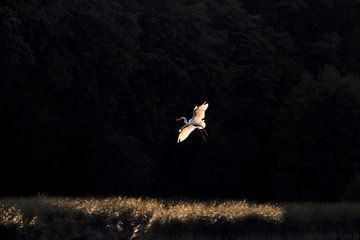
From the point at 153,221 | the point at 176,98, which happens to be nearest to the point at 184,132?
the point at 153,221

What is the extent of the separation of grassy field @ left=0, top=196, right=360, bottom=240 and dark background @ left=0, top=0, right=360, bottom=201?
8.94 metres

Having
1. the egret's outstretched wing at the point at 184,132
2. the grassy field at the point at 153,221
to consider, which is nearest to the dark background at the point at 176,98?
the grassy field at the point at 153,221

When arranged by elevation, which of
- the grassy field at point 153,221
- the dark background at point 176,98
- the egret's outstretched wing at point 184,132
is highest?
the dark background at point 176,98

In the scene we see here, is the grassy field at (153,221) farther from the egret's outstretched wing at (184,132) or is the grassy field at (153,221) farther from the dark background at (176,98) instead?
the dark background at (176,98)

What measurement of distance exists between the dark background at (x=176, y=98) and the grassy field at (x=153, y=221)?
8.94 meters

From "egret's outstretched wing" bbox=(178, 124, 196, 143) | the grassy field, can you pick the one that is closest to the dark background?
the grassy field

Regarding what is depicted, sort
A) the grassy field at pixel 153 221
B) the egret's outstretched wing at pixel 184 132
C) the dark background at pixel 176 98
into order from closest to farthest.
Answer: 1. the egret's outstretched wing at pixel 184 132
2. the grassy field at pixel 153 221
3. the dark background at pixel 176 98

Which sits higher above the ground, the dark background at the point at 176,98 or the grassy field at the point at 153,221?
the dark background at the point at 176,98

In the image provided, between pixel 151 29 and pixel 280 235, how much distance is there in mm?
18607

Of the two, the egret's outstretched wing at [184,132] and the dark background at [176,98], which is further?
the dark background at [176,98]

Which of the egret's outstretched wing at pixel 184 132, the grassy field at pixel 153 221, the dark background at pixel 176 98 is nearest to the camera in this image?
the egret's outstretched wing at pixel 184 132

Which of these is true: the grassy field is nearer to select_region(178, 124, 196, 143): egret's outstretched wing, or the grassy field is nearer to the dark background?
select_region(178, 124, 196, 143): egret's outstretched wing

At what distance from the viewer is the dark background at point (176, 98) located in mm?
35312

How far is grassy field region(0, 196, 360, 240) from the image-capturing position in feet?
63.4
